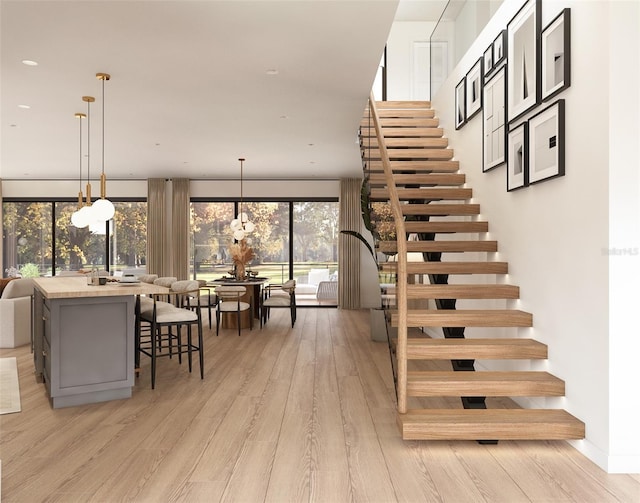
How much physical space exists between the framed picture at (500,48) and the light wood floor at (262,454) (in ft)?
10.2

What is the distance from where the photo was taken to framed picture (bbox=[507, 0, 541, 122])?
3.80 metres

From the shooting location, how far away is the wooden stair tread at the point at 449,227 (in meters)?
4.98

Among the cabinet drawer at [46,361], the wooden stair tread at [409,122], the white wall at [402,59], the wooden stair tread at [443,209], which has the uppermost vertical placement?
the white wall at [402,59]

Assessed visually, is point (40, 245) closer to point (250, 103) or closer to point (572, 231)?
point (250, 103)

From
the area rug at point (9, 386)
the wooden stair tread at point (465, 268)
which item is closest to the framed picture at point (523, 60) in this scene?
the wooden stair tread at point (465, 268)

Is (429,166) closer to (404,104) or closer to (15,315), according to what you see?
(404,104)

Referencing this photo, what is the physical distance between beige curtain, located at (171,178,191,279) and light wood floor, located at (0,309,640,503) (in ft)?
20.7

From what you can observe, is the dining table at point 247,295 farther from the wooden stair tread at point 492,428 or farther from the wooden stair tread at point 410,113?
the wooden stair tread at point 492,428

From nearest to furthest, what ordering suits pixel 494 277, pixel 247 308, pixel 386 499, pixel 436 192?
pixel 386 499, pixel 494 277, pixel 436 192, pixel 247 308

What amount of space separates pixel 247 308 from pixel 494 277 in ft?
13.4

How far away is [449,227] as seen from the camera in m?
5.00

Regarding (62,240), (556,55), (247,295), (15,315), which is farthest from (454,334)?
(62,240)

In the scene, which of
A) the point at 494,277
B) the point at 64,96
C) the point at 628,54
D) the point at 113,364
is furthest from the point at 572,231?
the point at 64,96

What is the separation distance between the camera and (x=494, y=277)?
4.71 metres
